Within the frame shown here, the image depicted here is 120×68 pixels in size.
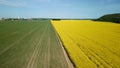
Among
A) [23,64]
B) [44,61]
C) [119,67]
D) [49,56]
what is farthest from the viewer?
[49,56]

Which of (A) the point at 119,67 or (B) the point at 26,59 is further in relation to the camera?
(B) the point at 26,59

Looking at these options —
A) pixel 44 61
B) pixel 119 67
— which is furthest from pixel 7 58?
pixel 119 67

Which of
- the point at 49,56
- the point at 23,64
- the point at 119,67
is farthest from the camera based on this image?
the point at 49,56

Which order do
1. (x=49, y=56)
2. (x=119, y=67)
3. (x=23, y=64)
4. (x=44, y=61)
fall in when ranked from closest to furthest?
(x=119, y=67), (x=23, y=64), (x=44, y=61), (x=49, y=56)

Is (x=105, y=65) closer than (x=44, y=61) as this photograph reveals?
Yes

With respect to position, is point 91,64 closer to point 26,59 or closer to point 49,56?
point 49,56

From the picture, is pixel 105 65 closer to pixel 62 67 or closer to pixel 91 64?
pixel 91 64

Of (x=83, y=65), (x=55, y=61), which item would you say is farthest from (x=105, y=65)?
(x=55, y=61)

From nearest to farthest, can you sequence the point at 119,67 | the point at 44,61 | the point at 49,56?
the point at 119,67 < the point at 44,61 < the point at 49,56
